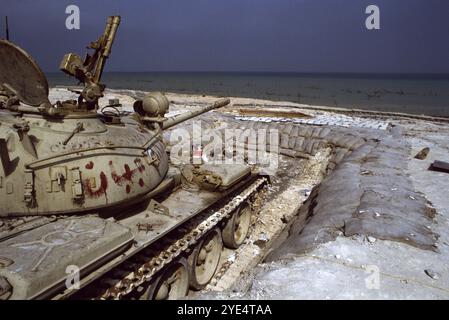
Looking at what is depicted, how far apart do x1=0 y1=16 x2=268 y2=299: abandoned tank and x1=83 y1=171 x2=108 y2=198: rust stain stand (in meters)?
0.02

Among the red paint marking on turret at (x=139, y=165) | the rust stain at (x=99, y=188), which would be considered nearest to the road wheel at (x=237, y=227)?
the red paint marking on turret at (x=139, y=165)

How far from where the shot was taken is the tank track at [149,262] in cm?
507

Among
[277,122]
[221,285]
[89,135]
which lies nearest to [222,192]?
[221,285]

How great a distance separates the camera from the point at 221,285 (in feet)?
24.7

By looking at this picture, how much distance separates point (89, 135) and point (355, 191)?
6.18m

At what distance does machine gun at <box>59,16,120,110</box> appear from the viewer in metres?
6.26

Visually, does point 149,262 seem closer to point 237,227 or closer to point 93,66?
point 93,66

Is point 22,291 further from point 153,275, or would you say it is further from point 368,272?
point 368,272

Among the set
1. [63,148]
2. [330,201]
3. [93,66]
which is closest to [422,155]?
[330,201]

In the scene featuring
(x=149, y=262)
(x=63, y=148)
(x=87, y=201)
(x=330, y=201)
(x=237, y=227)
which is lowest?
(x=237, y=227)

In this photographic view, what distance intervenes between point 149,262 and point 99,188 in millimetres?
1462

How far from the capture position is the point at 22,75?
215 inches

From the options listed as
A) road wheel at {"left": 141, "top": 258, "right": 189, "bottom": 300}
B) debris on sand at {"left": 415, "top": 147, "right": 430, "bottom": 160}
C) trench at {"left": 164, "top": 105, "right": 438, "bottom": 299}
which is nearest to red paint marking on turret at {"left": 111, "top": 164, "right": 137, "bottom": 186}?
road wheel at {"left": 141, "top": 258, "right": 189, "bottom": 300}
